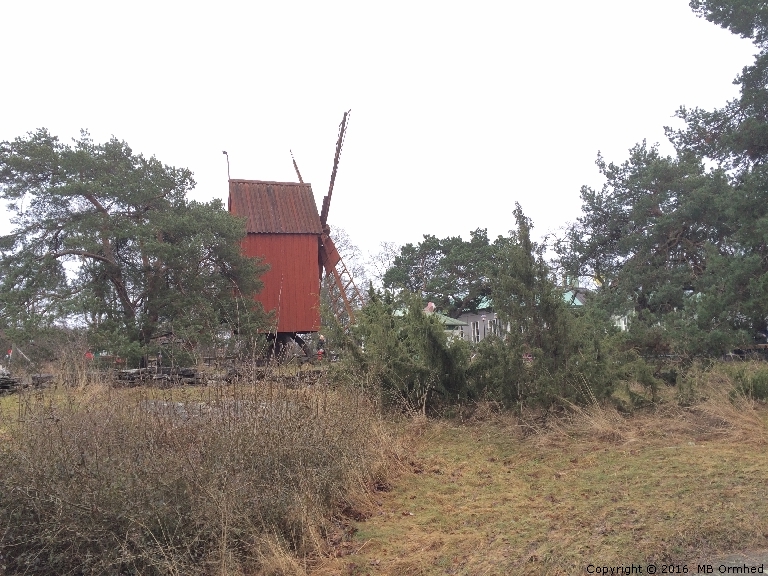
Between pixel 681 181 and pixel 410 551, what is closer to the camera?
pixel 410 551

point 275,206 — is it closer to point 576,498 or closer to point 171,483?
point 576,498

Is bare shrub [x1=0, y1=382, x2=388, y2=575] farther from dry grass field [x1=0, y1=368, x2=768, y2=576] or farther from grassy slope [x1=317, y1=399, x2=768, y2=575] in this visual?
grassy slope [x1=317, y1=399, x2=768, y2=575]

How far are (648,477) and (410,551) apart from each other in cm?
260

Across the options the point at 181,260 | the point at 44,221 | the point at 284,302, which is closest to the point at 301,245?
the point at 284,302

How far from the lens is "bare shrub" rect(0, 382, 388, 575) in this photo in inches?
144

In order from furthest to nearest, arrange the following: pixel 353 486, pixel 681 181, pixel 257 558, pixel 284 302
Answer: pixel 284 302 < pixel 681 181 < pixel 353 486 < pixel 257 558

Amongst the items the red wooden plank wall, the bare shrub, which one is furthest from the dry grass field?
the red wooden plank wall

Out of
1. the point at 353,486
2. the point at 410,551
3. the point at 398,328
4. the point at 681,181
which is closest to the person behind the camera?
the point at 410,551

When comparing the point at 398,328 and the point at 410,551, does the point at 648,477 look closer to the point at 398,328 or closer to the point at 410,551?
the point at 410,551

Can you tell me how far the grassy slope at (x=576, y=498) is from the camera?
3828 mm

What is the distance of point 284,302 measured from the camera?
76.9ft

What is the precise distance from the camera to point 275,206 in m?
24.7

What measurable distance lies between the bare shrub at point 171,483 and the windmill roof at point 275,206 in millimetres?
18751

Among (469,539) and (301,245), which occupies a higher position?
(301,245)
